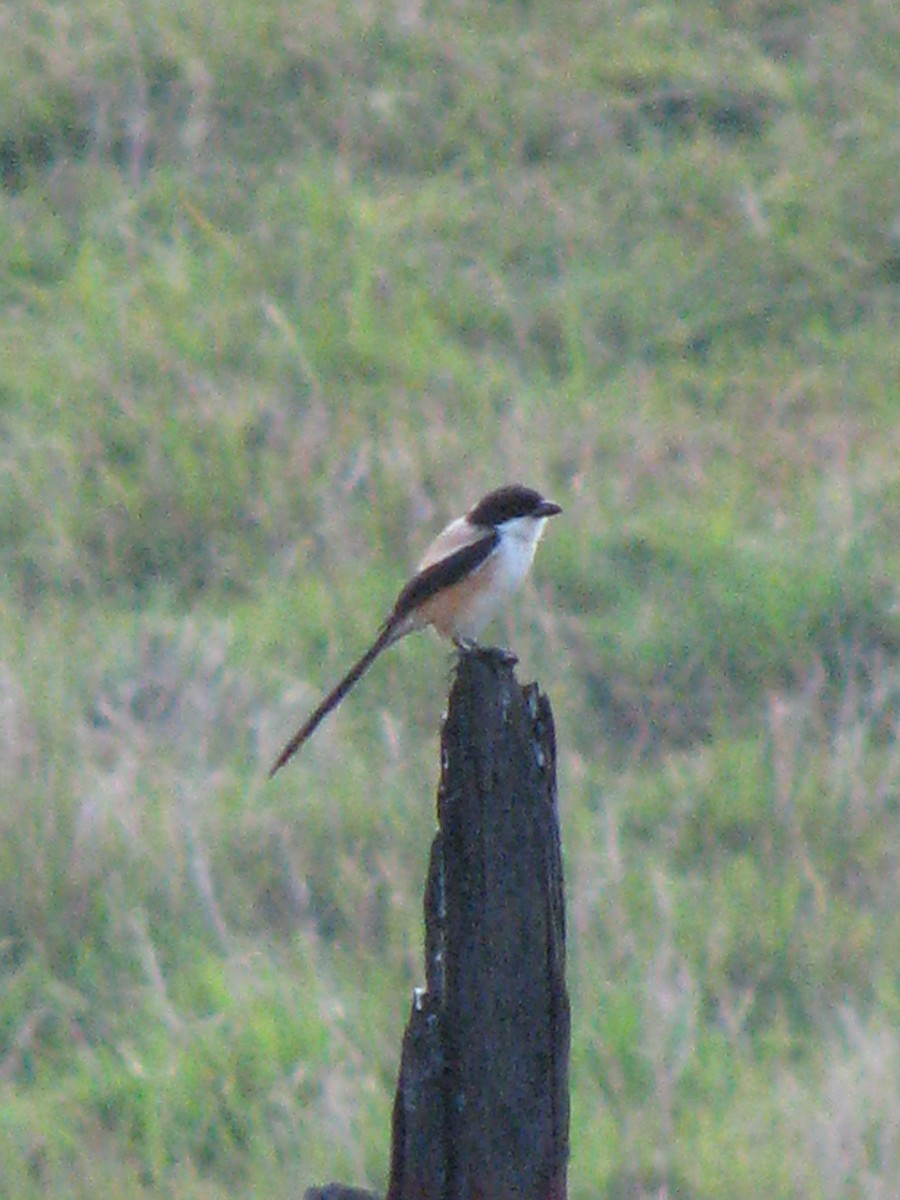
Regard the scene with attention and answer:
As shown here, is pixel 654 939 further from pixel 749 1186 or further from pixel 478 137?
pixel 478 137

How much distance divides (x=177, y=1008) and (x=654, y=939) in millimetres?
1227

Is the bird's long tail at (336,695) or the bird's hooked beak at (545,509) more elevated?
the bird's hooked beak at (545,509)

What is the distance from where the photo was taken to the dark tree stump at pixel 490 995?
7.92 ft

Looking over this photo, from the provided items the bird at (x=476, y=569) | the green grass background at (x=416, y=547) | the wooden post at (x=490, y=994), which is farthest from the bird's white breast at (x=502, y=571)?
the wooden post at (x=490, y=994)

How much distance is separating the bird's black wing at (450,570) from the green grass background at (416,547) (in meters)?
1.20

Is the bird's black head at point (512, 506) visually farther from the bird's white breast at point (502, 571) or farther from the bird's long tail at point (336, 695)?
the bird's long tail at point (336, 695)

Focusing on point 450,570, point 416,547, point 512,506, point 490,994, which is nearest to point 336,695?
point 450,570

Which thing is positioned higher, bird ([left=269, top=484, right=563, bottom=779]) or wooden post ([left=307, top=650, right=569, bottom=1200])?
bird ([left=269, top=484, right=563, bottom=779])

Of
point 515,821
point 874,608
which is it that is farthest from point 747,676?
point 515,821

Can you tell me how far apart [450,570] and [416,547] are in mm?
2954

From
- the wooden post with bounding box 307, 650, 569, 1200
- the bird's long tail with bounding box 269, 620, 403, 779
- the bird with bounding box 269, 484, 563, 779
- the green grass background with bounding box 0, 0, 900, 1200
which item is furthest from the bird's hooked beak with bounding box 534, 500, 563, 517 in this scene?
the wooden post with bounding box 307, 650, 569, 1200

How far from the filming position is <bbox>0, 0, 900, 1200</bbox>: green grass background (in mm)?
5609

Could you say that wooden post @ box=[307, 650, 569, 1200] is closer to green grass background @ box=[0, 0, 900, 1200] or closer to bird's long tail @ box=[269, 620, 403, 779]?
bird's long tail @ box=[269, 620, 403, 779]

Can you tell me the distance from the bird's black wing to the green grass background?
120cm
